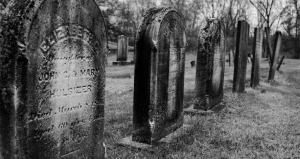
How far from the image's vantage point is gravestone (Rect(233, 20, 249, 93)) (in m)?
9.47

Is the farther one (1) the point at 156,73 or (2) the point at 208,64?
(2) the point at 208,64

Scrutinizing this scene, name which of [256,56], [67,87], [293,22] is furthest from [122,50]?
[293,22]

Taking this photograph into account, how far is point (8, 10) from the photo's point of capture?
2729mm

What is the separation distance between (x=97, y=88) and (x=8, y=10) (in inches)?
53.4

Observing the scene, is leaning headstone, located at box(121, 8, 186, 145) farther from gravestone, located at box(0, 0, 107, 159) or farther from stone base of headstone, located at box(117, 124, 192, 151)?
gravestone, located at box(0, 0, 107, 159)

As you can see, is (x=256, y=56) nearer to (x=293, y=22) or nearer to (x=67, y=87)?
(x=67, y=87)

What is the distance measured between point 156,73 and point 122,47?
16.8 metres

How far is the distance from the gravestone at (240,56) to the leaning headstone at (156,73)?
4.37 metres

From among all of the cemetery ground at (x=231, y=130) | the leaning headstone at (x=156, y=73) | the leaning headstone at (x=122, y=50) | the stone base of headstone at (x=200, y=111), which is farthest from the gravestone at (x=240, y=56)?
the leaning headstone at (x=122, y=50)

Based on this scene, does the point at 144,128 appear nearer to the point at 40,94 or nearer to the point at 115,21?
the point at 40,94

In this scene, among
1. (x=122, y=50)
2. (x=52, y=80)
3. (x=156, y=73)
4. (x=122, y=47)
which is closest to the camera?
(x=52, y=80)

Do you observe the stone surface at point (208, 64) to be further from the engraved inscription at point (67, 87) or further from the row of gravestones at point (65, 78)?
the engraved inscription at point (67, 87)

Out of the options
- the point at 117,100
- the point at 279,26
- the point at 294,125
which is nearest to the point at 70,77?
the point at 294,125

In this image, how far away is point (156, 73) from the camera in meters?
4.85
